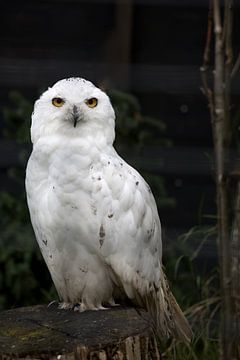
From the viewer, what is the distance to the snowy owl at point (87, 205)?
3744 mm

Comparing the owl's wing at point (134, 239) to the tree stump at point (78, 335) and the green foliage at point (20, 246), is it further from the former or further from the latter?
the green foliage at point (20, 246)

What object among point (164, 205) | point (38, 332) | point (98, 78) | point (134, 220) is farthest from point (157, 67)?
point (38, 332)

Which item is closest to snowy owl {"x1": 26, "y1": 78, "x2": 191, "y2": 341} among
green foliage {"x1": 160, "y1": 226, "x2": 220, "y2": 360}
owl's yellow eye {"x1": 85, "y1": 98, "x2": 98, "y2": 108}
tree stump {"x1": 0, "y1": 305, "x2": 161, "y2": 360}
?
owl's yellow eye {"x1": 85, "y1": 98, "x2": 98, "y2": 108}

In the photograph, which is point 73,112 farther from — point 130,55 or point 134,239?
point 130,55

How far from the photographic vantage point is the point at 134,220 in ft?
12.5

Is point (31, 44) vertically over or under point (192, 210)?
over

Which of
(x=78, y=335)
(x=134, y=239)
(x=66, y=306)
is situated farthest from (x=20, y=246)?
(x=78, y=335)

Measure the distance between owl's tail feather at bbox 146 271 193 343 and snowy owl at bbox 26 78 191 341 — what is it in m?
0.05

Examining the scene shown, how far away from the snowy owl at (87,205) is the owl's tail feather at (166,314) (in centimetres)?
5

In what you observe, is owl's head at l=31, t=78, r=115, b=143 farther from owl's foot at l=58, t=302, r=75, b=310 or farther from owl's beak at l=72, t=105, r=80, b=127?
owl's foot at l=58, t=302, r=75, b=310

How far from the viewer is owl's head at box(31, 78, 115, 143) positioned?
12.5ft

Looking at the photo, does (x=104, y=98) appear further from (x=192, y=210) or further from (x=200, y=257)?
(x=192, y=210)

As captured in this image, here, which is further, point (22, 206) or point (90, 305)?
point (22, 206)

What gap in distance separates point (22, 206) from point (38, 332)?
5.52 ft
